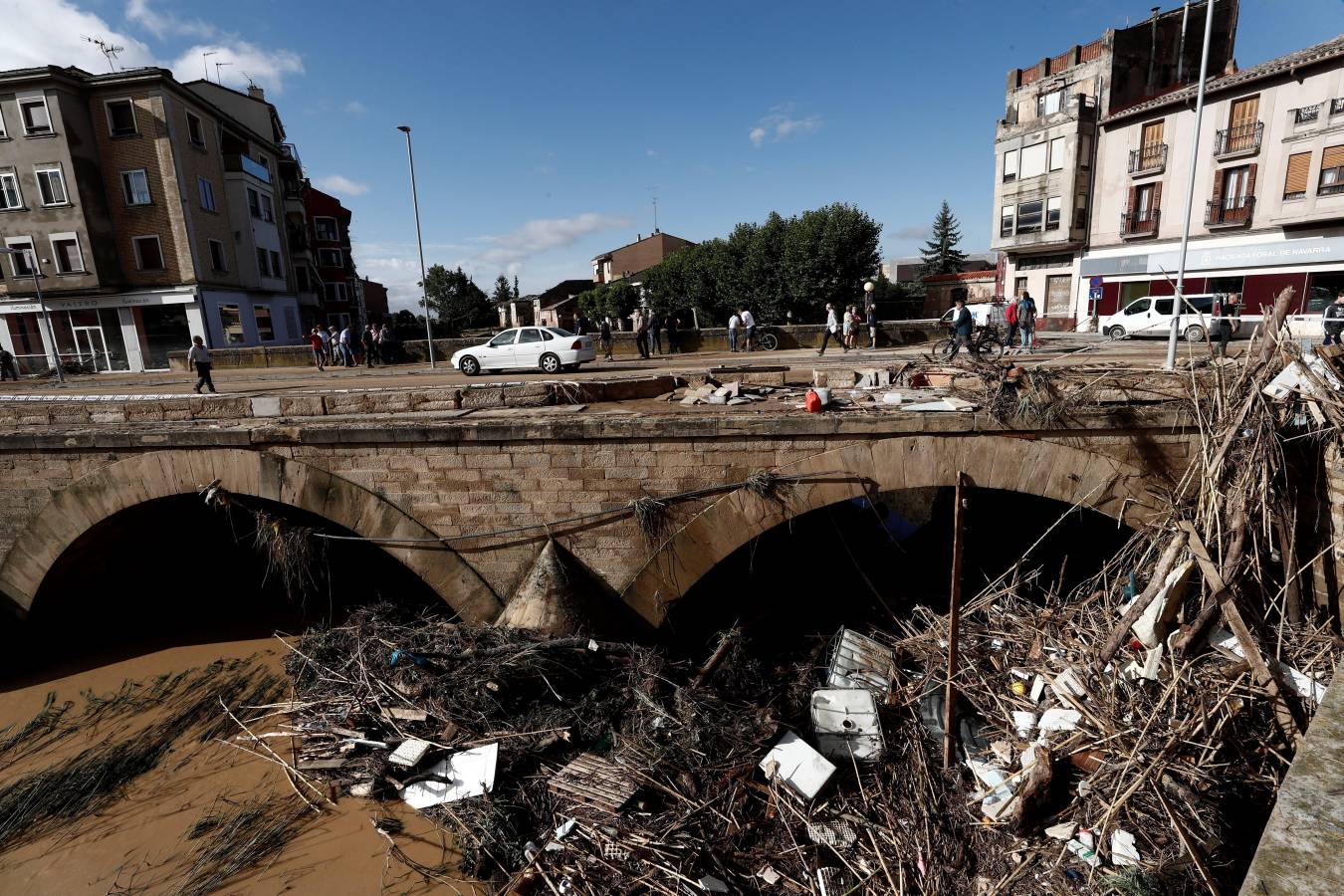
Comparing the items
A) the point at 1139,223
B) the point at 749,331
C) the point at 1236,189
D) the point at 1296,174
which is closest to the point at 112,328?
the point at 749,331

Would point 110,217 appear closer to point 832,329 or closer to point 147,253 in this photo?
point 147,253

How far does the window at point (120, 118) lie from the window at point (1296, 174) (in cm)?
3773

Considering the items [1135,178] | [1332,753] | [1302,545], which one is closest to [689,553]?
[1332,753]

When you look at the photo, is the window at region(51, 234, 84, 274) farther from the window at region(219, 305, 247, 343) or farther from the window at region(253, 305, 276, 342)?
the window at region(253, 305, 276, 342)

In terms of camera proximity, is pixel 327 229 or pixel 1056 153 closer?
pixel 1056 153

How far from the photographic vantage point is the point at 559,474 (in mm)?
7078

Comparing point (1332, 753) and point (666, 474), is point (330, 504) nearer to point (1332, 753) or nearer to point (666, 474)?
point (666, 474)

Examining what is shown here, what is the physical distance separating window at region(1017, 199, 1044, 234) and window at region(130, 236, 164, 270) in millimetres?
33919

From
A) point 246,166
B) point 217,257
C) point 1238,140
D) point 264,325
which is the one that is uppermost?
point 246,166

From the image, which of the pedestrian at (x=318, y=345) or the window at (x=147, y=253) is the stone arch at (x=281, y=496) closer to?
the pedestrian at (x=318, y=345)

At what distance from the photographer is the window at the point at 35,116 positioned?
2202cm

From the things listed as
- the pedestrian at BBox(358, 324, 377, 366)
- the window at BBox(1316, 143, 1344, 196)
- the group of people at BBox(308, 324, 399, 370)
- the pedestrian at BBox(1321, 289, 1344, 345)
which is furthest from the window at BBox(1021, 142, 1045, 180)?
the pedestrian at BBox(358, 324, 377, 366)

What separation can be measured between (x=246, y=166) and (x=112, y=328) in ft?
26.5

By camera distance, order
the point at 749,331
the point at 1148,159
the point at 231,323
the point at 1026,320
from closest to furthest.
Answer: the point at 1026,320, the point at 749,331, the point at 1148,159, the point at 231,323
